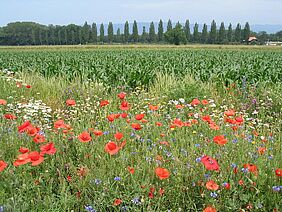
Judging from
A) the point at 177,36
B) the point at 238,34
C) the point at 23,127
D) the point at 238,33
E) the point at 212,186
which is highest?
the point at 238,33

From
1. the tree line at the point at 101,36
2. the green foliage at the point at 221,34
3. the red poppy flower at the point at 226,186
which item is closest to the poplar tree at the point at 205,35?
the tree line at the point at 101,36

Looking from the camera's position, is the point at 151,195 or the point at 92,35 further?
the point at 92,35

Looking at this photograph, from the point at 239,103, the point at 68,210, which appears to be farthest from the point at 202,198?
the point at 239,103

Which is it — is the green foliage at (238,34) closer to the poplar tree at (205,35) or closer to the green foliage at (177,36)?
the poplar tree at (205,35)

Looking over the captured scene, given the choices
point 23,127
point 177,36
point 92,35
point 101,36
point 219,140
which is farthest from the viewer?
point 101,36

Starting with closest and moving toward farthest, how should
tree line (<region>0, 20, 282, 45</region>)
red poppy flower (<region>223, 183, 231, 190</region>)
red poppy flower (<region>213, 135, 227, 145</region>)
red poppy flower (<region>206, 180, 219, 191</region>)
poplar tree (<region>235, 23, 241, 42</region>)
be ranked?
1. red poppy flower (<region>206, 180, 219, 191</region>)
2. red poppy flower (<region>223, 183, 231, 190</region>)
3. red poppy flower (<region>213, 135, 227, 145</region>)
4. tree line (<region>0, 20, 282, 45</region>)
5. poplar tree (<region>235, 23, 241, 42</region>)

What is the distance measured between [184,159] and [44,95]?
5.19 m

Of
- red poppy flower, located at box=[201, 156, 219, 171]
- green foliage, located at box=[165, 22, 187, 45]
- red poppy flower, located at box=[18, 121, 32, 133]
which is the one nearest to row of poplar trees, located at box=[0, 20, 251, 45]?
green foliage, located at box=[165, 22, 187, 45]

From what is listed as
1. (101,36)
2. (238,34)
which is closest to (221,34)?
(238,34)

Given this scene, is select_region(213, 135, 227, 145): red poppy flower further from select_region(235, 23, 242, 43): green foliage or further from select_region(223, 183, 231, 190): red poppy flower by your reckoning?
select_region(235, 23, 242, 43): green foliage

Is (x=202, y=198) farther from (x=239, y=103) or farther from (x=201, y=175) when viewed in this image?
(x=239, y=103)

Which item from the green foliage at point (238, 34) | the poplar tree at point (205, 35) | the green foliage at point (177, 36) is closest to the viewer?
the green foliage at point (177, 36)

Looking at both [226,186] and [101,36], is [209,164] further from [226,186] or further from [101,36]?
[101,36]

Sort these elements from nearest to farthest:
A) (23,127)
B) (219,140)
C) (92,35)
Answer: (219,140) → (23,127) → (92,35)
